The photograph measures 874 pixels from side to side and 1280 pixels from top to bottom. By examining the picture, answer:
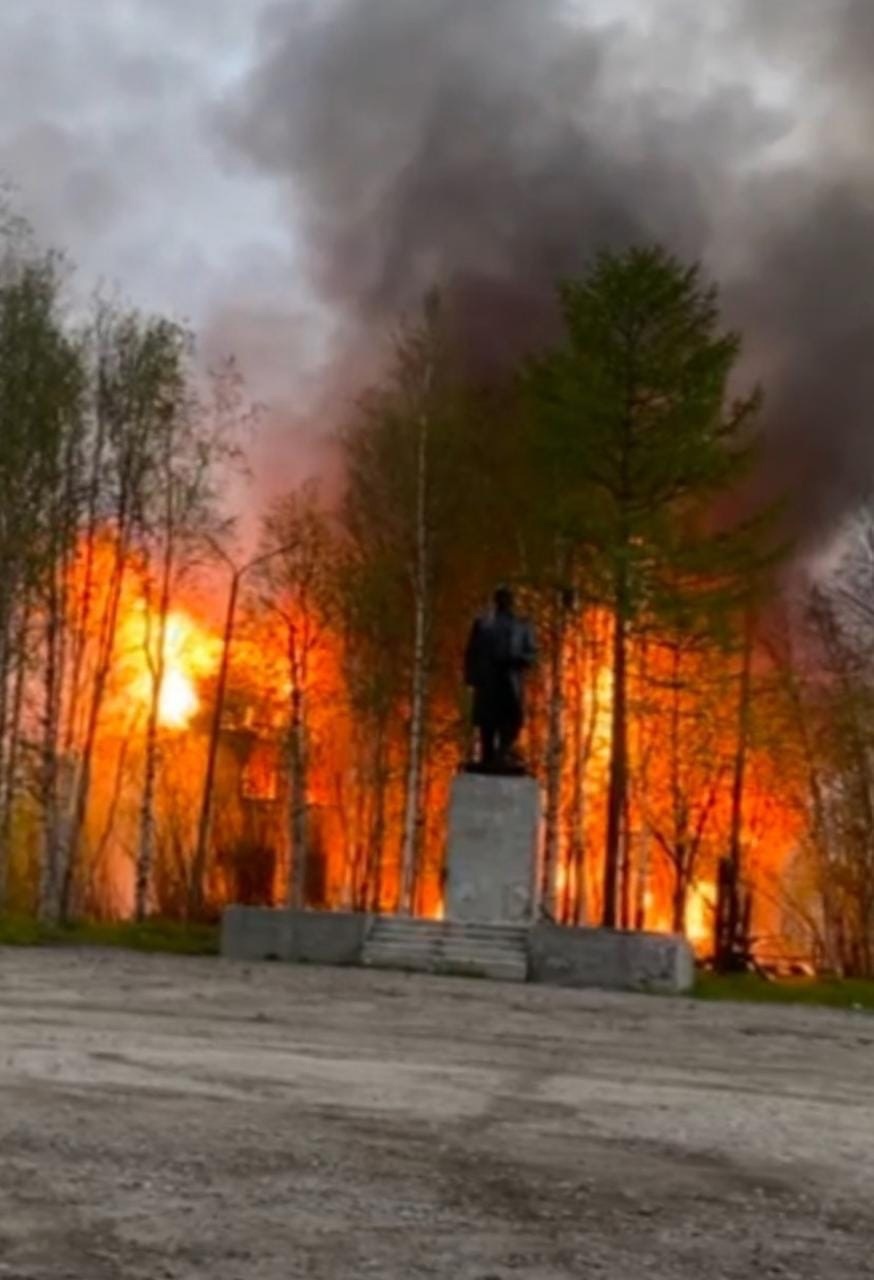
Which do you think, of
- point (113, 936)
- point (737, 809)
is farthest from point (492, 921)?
point (737, 809)

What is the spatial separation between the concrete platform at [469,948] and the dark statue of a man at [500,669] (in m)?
2.83

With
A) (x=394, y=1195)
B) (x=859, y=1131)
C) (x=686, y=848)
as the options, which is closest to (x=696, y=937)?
(x=686, y=848)

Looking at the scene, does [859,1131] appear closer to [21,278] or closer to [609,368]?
[609,368]

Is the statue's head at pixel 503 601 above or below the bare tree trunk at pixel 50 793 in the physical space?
above

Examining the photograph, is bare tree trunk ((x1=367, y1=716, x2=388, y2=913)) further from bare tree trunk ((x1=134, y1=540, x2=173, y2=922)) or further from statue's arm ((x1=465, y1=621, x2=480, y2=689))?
statue's arm ((x1=465, y1=621, x2=480, y2=689))

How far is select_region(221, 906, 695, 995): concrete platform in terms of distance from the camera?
21.5 metres

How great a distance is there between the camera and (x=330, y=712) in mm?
38094

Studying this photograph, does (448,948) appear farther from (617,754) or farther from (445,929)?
(617,754)

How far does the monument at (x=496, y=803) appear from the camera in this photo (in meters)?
23.5

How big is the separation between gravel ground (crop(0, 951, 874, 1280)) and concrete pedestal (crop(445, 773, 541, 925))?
884cm

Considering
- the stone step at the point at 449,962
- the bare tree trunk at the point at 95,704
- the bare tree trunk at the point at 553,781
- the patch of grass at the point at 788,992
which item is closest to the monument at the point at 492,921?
the stone step at the point at 449,962

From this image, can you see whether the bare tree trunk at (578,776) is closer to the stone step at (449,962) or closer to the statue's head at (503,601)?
the statue's head at (503,601)

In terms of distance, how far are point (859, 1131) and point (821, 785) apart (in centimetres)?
2833

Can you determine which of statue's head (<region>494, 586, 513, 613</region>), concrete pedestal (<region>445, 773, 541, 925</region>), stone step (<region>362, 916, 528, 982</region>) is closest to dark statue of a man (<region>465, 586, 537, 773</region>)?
statue's head (<region>494, 586, 513, 613</region>)
